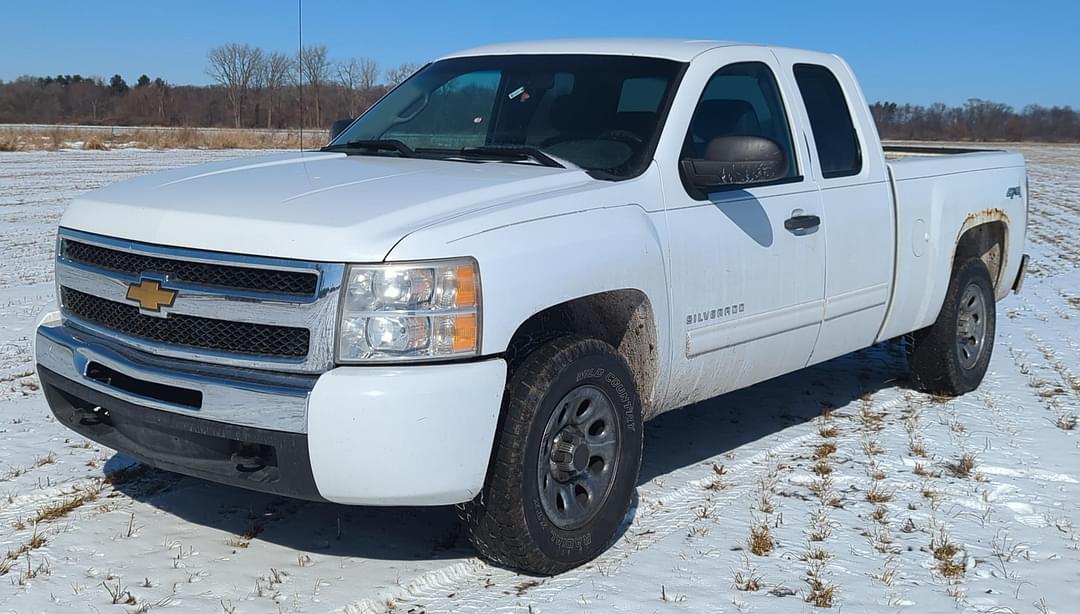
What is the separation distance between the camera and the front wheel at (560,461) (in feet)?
12.4

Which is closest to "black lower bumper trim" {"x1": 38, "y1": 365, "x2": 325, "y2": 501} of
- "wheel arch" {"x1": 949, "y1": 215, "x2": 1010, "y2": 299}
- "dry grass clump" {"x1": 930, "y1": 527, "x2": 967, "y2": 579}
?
"dry grass clump" {"x1": 930, "y1": 527, "x2": 967, "y2": 579}

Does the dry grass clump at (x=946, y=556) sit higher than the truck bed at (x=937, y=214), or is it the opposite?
the truck bed at (x=937, y=214)

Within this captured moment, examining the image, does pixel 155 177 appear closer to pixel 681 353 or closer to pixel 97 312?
pixel 97 312

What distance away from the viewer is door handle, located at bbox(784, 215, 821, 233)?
511 centimetres

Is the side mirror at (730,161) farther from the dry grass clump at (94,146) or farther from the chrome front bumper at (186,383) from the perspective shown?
the dry grass clump at (94,146)

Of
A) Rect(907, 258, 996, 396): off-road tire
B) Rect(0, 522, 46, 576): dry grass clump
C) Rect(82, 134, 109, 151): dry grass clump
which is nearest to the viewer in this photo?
Rect(0, 522, 46, 576): dry grass clump

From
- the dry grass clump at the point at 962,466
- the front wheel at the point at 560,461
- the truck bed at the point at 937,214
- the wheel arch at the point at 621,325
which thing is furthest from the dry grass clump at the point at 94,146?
the front wheel at the point at 560,461

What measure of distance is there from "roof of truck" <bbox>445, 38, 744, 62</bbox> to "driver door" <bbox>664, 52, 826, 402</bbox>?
0.53 ft

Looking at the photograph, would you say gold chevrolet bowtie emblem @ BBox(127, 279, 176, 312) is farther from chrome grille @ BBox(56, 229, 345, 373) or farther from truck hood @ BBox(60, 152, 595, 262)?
truck hood @ BBox(60, 152, 595, 262)

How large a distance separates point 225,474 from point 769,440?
3.19m

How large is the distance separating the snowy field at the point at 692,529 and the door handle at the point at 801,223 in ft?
3.76

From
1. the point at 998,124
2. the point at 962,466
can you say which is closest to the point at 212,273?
the point at 962,466

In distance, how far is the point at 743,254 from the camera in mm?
4824

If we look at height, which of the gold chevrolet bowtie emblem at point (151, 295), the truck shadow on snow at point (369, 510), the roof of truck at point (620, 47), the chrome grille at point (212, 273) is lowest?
the truck shadow on snow at point (369, 510)
